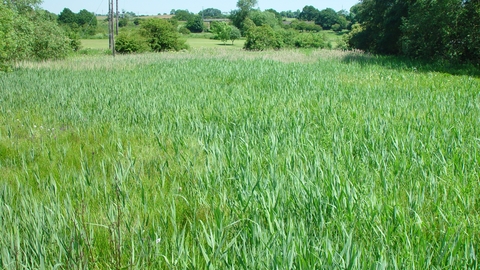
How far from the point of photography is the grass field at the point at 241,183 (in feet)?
6.59

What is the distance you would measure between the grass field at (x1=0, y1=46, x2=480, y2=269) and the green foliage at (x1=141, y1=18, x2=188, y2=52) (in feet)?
83.3

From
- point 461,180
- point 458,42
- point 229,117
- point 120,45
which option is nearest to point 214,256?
point 461,180

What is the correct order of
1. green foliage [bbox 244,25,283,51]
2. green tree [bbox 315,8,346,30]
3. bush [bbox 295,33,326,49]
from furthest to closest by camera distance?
green tree [bbox 315,8,346,30] < bush [bbox 295,33,326,49] < green foliage [bbox 244,25,283,51]

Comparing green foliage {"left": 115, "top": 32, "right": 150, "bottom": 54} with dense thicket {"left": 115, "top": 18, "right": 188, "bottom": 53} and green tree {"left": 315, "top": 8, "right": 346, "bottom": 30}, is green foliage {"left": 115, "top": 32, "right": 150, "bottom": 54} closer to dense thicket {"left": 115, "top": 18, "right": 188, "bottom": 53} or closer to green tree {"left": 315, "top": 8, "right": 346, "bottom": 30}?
dense thicket {"left": 115, "top": 18, "right": 188, "bottom": 53}

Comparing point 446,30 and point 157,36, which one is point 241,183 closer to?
point 446,30

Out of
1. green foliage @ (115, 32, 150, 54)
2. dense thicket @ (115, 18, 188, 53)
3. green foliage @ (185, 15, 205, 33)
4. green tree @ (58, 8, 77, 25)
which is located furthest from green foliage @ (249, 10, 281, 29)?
green foliage @ (115, 32, 150, 54)

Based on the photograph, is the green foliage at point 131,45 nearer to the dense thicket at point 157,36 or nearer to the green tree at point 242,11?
the dense thicket at point 157,36

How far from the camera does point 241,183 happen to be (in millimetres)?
2914

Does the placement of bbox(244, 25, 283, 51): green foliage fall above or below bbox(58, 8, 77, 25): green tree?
below

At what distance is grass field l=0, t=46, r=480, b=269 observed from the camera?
2.01 m

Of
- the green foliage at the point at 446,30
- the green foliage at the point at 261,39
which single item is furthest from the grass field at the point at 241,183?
Result: the green foliage at the point at 261,39

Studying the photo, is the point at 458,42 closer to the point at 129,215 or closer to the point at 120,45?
the point at 129,215

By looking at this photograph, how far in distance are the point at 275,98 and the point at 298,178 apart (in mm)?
4505

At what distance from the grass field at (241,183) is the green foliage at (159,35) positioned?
1000 inches
